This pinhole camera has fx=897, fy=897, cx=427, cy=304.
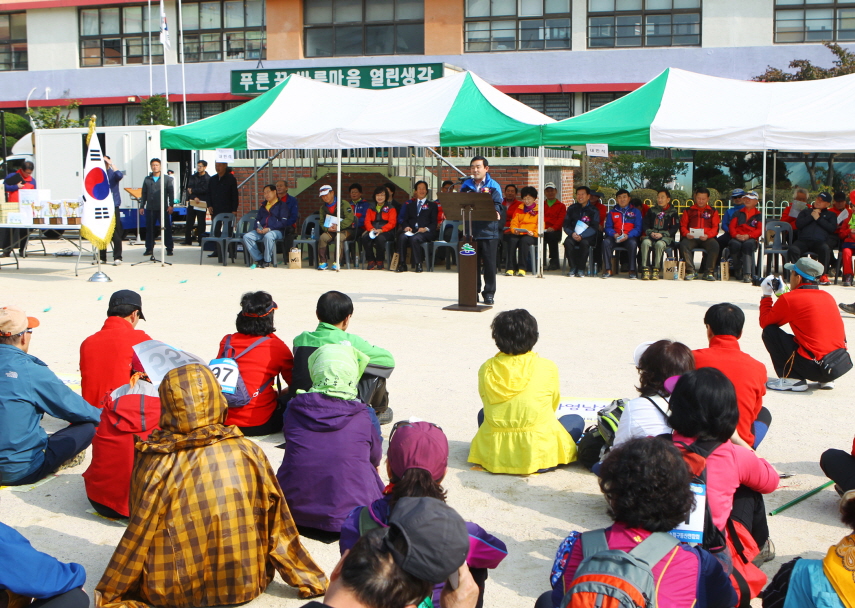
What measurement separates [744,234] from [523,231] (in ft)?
11.4

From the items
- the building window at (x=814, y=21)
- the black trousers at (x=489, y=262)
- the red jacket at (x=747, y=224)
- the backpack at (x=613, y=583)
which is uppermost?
the building window at (x=814, y=21)

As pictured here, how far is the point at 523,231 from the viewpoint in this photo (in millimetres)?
14867

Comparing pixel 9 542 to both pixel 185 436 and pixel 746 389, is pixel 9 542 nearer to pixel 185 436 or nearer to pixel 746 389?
pixel 185 436

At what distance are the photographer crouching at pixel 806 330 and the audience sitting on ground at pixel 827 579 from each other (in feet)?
14.3

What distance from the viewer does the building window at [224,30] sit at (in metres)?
30.4

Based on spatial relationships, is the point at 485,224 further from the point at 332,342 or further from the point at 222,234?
the point at 222,234

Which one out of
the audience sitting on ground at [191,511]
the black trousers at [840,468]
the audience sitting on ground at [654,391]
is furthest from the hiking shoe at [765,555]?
the audience sitting on ground at [191,511]

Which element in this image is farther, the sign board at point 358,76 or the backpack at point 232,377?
the sign board at point 358,76

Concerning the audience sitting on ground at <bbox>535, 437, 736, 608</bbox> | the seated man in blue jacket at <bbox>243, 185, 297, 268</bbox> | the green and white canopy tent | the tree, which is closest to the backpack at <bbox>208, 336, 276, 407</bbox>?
the audience sitting on ground at <bbox>535, 437, 736, 608</bbox>

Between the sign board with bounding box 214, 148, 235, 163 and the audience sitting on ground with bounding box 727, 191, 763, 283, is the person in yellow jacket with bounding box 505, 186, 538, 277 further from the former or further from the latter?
the sign board with bounding box 214, 148, 235, 163

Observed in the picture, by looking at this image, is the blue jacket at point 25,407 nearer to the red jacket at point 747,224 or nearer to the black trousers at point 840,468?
the black trousers at point 840,468

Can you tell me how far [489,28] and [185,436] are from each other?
87.0ft

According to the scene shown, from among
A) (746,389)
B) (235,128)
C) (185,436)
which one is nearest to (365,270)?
(235,128)

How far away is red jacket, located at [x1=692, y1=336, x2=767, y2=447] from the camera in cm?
481
